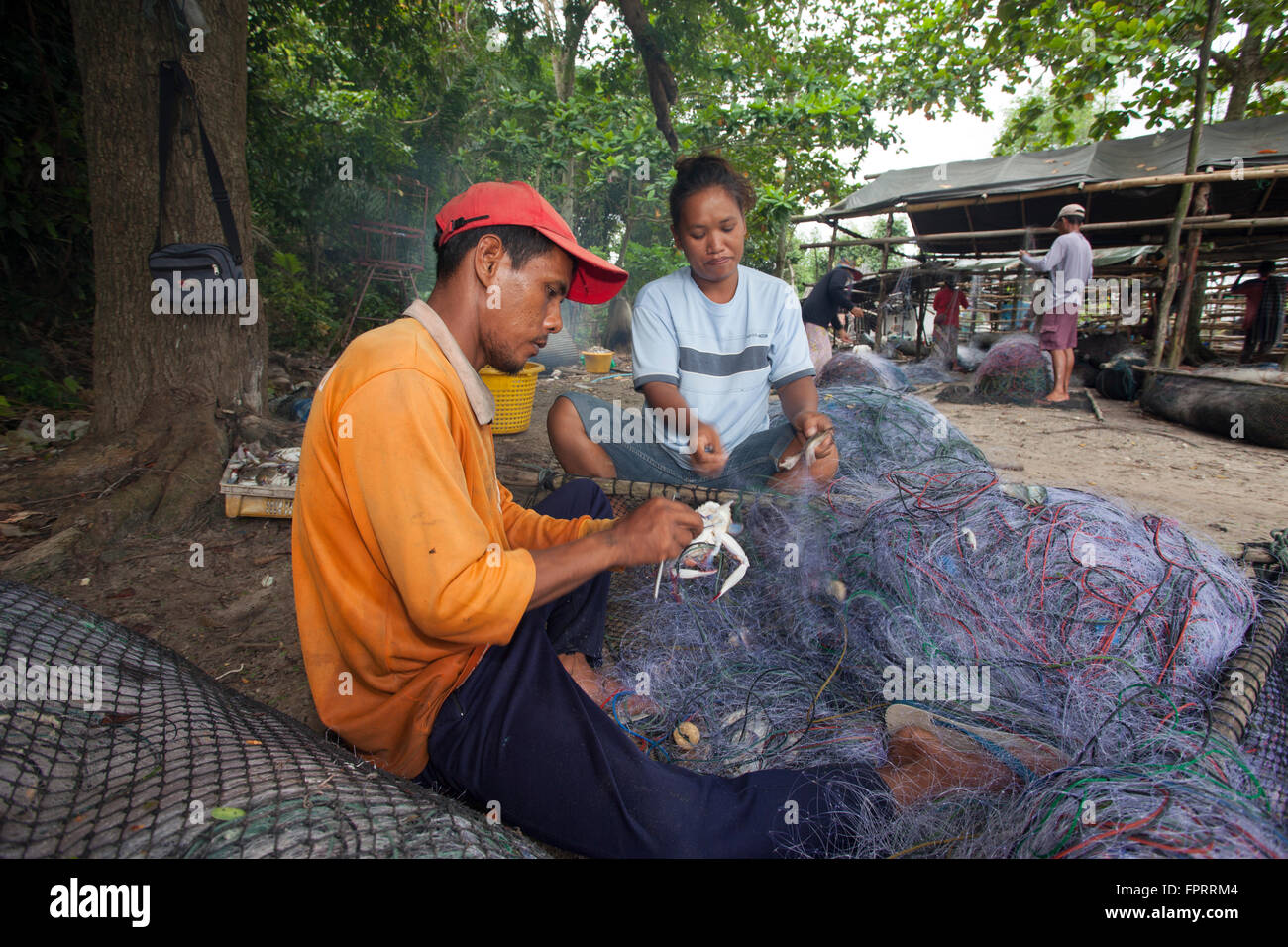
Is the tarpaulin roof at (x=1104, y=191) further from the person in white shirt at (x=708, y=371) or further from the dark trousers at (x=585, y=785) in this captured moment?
the dark trousers at (x=585, y=785)

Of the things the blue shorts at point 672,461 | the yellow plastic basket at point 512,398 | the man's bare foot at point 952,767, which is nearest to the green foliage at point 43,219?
the yellow plastic basket at point 512,398

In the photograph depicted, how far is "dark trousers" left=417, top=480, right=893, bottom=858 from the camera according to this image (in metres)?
1.31

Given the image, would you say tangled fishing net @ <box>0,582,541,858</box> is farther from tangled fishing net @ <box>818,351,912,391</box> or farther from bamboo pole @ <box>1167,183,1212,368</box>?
bamboo pole @ <box>1167,183,1212,368</box>

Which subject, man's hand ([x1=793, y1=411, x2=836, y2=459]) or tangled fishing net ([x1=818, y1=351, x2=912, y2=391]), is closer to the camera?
man's hand ([x1=793, y1=411, x2=836, y2=459])

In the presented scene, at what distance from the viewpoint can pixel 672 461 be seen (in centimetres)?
315

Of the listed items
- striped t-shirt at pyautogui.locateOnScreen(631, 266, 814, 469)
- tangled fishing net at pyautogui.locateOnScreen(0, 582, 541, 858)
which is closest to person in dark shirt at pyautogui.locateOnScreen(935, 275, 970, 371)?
striped t-shirt at pyautogui.locateOnScreen(631, 266, 814, 469)

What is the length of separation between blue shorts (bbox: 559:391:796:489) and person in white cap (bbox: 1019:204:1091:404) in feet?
21.1

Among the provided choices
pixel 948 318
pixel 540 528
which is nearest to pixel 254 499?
pixel 540 528

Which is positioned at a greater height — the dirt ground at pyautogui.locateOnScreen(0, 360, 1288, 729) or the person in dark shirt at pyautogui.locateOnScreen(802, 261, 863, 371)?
the person in dark shirt at pyautogui.locateOnScreen(802, 261, 863, 371)

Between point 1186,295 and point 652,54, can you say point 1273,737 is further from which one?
point 1186,295

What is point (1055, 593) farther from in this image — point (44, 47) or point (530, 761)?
point (44, 47)

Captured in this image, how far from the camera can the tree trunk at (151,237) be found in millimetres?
3420

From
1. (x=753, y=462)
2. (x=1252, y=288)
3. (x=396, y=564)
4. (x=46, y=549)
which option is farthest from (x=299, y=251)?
(x=1252, y=288)


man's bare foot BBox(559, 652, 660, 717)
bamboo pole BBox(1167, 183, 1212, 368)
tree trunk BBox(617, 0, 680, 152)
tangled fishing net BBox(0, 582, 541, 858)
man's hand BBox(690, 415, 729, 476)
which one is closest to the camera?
tangled fishing net BBox(0, 582, 541, 858)
